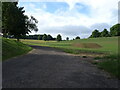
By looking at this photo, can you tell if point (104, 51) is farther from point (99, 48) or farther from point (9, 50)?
point (9, 50)

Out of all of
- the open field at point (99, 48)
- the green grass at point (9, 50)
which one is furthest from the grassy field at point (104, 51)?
the green grass at point (9, 50)

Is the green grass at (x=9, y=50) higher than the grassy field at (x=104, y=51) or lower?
higher

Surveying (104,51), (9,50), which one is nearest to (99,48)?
(104,51)

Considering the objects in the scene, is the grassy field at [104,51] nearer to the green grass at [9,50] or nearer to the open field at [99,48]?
the open field at [99,48]

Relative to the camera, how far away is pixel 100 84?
588cm

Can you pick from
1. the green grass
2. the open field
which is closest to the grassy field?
the open field

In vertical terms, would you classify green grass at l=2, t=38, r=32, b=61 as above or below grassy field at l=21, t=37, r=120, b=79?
above

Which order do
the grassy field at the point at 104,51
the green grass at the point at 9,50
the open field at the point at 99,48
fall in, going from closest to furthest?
the grassy field at the point at 104,51
the green grass at the point at 9,50
the open field at the point at 99,48

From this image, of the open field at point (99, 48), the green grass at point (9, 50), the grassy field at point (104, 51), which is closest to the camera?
the grassy field at point (104, 51)

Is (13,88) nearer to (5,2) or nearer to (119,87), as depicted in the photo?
(119,87)

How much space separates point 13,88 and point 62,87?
177 cm

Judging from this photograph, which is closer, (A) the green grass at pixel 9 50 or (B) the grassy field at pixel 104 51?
(B) the grassy field at pixel 104 51

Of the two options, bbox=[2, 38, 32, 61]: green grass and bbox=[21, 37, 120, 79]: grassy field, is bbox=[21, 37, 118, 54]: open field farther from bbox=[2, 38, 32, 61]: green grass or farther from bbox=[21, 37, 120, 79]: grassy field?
bbox=[2, 38, 32, 61]: green grass

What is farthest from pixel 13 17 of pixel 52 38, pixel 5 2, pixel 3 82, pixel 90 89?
pixel 52 38
